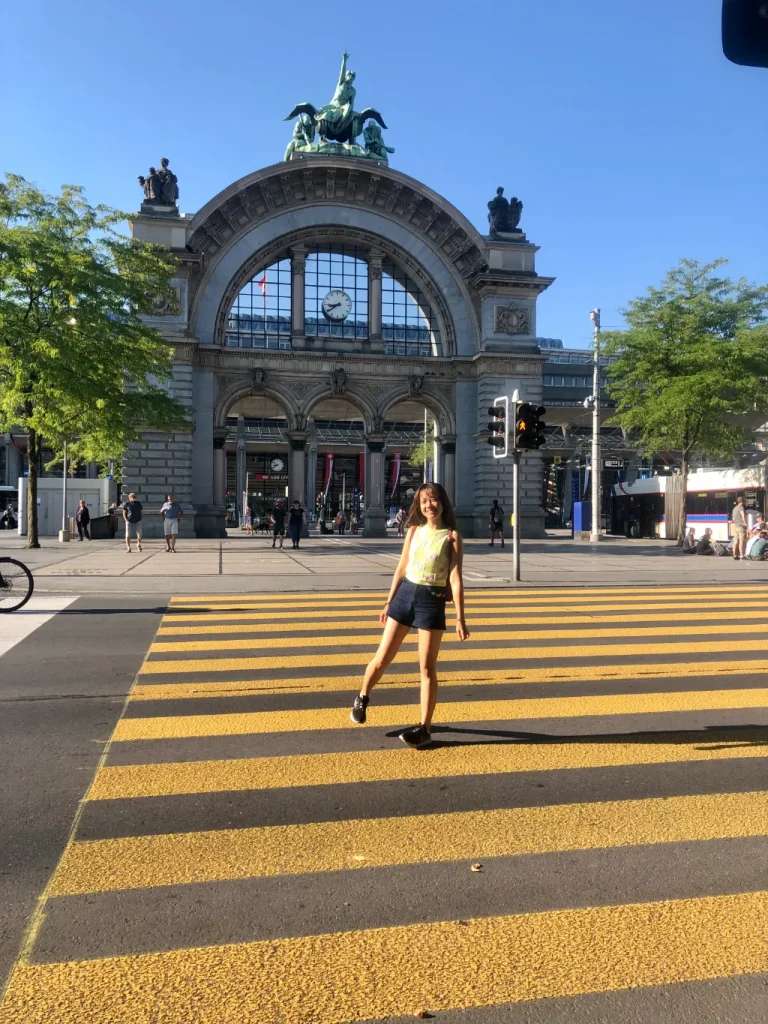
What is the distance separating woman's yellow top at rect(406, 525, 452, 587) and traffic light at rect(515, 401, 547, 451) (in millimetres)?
12580

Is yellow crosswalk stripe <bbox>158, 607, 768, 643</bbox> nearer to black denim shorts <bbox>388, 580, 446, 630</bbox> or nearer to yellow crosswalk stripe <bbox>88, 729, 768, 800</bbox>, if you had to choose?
black denim shorts <bbox>388, 580, 446, 630</bbox>

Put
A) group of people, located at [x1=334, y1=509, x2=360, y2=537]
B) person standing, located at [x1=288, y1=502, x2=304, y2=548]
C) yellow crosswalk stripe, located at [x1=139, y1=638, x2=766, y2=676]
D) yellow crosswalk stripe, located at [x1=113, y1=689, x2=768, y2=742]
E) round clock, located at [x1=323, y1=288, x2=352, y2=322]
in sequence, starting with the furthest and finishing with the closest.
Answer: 1. group of people, located at [x1=334, y1=509, x2=360, y2=537]
2. round clock, located at [x1=323, y1=288, x2=352, y2=322]
3. person standing, located at [x1=288, y1=502, x2=304, y2=548]
4. yellow crosswalk stripe, located at [x1=139, y1=638, x2=766, y2=676]
5. yellow crosswalk stripe, located at [x1=113, y1=689, x2=768, y2=742]

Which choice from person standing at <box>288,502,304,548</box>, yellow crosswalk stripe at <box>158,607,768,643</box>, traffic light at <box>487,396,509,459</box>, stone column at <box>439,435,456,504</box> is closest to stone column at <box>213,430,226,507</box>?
person standing at <box>288,502,304,548</box>

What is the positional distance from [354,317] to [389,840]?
38705 mm

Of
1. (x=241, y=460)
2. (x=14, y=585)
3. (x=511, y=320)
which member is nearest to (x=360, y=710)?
(x=14, y=585)

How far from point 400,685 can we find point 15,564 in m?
7.10

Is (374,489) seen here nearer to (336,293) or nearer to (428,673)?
(336,293)

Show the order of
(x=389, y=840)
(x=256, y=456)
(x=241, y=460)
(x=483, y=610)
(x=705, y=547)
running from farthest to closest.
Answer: (x=256, y=456), (x=241, y=460), (x=705, y=547), (x=483, y=610), (x=389, y=840)

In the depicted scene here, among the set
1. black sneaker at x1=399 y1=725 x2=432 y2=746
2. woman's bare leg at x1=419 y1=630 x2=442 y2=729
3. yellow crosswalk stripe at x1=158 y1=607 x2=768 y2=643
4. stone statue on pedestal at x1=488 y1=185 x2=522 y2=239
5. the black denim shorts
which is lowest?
yellow crosswalk stripe at x1=158 y1=607 x2=768 y2=643

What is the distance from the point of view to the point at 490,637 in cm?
1004

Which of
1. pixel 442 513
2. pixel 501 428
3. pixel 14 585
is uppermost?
pixel 501 428

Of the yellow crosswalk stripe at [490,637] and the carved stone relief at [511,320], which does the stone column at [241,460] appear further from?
the yellow crosswalk stripe at [490,637]

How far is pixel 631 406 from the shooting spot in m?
35.5

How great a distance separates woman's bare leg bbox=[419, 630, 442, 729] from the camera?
564cm
